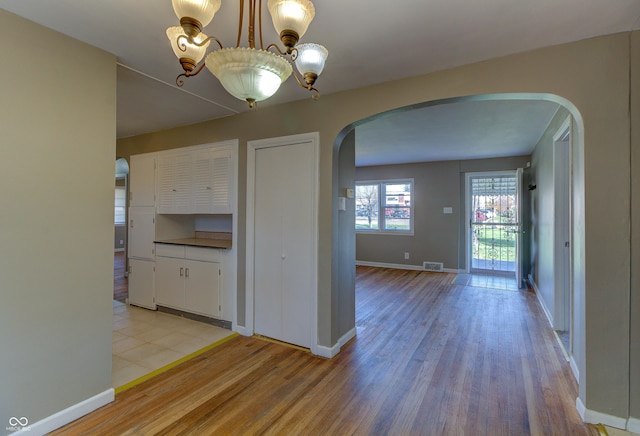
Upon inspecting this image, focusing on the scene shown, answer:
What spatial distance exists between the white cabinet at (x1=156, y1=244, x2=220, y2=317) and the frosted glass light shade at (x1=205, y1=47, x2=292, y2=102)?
2.59m

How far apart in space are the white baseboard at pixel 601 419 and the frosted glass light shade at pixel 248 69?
8.71ft

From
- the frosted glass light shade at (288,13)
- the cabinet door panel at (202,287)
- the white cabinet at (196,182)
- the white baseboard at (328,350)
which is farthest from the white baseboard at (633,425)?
the white cabinet at (196,182)

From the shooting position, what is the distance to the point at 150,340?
123 inches

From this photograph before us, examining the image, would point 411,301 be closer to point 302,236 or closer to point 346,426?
point 302,236

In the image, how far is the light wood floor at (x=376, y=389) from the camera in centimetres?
191

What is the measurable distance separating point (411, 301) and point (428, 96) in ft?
10.1

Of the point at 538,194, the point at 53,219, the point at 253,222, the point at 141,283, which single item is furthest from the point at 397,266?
the point at 53,219

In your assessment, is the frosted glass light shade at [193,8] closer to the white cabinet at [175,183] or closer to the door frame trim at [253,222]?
the door frame trim at [253,222]

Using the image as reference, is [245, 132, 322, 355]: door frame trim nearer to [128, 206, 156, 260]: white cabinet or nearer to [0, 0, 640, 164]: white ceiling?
[0, 0, 640, 164]: white ceiling

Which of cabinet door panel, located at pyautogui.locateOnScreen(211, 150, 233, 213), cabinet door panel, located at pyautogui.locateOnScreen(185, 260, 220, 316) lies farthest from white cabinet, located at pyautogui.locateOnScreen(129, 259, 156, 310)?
cabinet door panel, located at pyautogui.locateOnScreen(211, 150, 233, 213)

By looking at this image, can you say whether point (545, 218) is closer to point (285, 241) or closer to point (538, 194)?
point (538, 194)

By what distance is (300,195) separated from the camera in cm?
298

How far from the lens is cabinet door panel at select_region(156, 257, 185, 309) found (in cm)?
380

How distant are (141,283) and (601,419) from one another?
4729 millimetres
